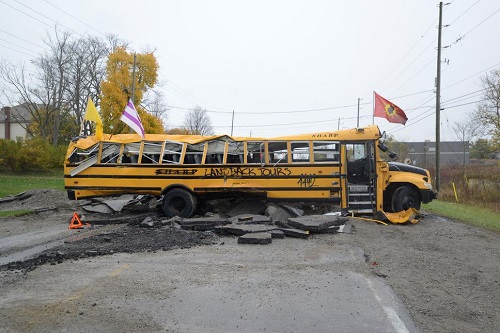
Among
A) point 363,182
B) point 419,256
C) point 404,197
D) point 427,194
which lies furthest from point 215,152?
point 419,256

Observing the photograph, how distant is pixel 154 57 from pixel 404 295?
47494 mm

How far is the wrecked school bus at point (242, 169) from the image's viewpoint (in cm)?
1270

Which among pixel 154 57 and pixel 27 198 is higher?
pixel 154 57

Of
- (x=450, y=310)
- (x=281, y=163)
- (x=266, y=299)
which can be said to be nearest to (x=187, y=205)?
(x=281, y=163)

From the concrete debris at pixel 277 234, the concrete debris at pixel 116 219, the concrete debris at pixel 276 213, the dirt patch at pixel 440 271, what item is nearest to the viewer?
the dirt patch at pixel 440 271

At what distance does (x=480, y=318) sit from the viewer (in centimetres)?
487

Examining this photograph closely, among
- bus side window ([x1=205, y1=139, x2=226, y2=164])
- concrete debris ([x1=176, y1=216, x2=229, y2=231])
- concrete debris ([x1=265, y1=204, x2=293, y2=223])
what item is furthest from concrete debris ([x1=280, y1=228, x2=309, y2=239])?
bus side window ([x1=205, y1=139, x2=226, y2=164])

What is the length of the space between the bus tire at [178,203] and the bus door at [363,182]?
457 cm

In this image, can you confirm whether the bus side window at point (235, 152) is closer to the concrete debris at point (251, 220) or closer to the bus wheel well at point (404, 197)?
the concrete debris at point (251, 220)

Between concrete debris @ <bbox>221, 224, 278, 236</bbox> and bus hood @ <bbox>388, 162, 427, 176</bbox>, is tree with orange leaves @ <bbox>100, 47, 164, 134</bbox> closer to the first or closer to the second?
bus hood @ <bbox>388, 162, 427, 176</bbox>

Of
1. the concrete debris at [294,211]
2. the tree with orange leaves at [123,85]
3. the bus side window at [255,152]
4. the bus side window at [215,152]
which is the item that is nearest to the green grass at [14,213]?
the bus side window at [215,152]

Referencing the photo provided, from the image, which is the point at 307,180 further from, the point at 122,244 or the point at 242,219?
the point at 122,244

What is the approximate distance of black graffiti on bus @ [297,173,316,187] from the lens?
12664 mm

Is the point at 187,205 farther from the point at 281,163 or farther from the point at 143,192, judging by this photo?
the point at 281,163
